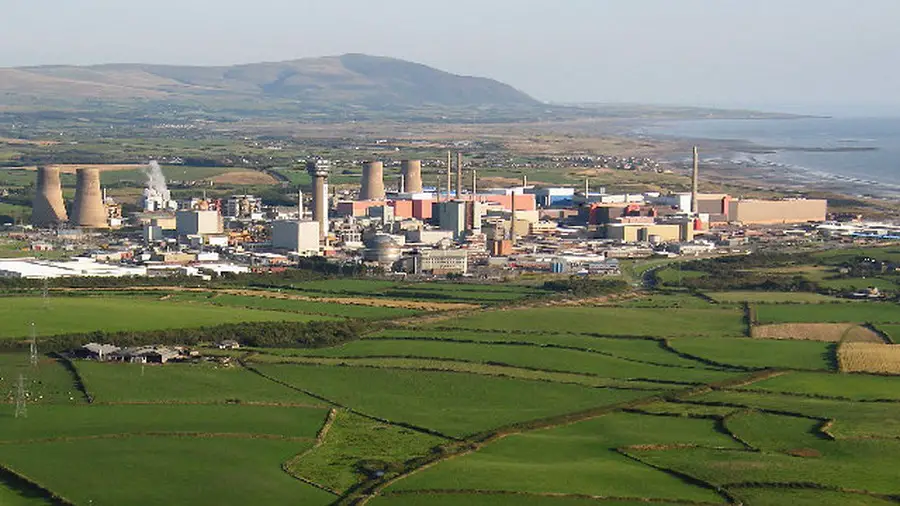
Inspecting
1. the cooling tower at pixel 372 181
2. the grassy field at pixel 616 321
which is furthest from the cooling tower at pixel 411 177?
the grassy field at pixel 616 321

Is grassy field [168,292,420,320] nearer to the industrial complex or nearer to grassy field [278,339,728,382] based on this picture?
grassy field [278,339,728,382]

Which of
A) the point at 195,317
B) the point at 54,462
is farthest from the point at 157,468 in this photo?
the point at 195,317

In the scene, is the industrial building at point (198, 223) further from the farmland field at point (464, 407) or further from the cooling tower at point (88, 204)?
the farmland field at point (464, 407)

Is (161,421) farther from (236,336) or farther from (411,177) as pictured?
(411,177)

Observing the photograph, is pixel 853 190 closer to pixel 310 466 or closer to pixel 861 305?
pixel 861 305

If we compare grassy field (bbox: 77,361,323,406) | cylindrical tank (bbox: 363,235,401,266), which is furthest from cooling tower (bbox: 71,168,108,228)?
grassy field (bbox: 77,361,323,406)

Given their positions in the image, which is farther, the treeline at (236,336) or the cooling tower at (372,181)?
the cooling tower at (372,181)

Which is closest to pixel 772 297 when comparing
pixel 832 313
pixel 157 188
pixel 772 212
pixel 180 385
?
pixel 832 313
